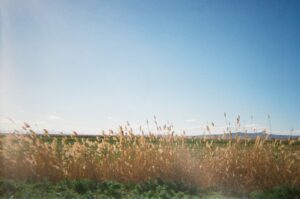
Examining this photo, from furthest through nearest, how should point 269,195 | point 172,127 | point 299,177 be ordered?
point 172,127 → point 299,177 → point 269,195

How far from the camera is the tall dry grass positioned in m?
7.96

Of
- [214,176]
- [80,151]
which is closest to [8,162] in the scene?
[80,151]

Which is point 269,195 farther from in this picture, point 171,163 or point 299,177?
point 171,163

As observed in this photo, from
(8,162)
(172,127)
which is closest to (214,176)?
(172,127)

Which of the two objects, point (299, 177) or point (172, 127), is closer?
point (299, 177)

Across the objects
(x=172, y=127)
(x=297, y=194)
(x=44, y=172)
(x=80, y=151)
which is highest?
(x=172, y=127)

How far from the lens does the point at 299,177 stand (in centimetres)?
788

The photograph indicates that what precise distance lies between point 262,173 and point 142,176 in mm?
3173

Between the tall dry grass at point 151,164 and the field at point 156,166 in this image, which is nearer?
the field at point 156,166

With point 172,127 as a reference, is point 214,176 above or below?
below

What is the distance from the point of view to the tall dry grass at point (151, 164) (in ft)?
26.1

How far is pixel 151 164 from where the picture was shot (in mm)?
8180

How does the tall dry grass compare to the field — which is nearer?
the field

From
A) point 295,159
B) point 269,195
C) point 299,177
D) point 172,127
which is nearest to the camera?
point 269,195
